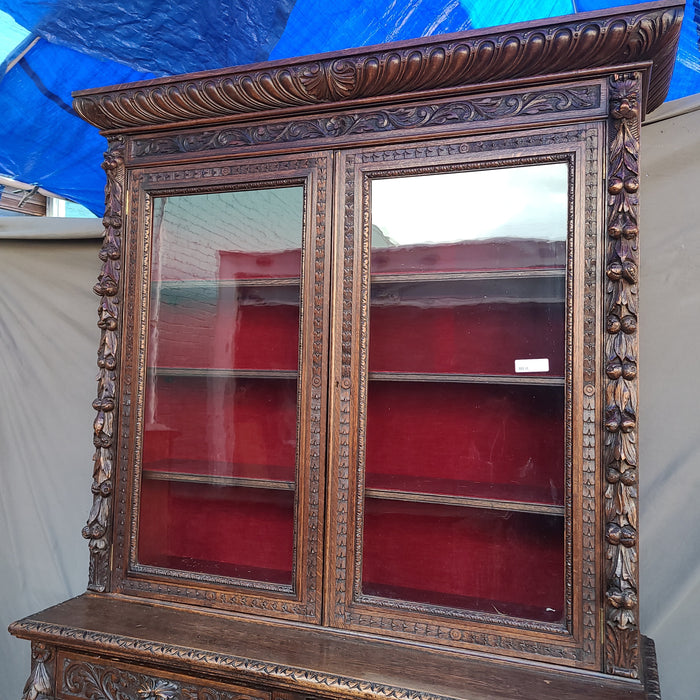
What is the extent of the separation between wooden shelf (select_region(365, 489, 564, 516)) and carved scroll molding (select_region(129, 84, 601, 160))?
78cm

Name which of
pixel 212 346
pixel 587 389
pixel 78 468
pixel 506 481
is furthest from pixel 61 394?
pixel 587 389

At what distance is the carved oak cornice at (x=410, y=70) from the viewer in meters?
1.08

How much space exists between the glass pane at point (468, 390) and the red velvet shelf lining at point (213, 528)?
233 mm

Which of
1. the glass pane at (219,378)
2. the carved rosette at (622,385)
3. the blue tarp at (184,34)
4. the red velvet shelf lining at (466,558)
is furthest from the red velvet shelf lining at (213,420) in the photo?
the blue tarp at (184,34)

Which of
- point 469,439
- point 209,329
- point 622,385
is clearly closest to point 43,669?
point 209,329

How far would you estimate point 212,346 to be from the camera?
4.73 ft

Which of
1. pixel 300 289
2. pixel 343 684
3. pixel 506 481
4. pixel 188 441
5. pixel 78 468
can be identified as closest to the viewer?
pixel 343 684

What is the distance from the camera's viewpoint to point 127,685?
1245 mm

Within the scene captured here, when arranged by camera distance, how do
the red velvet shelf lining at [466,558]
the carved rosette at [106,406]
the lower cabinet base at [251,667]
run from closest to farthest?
the lower cabinet base at [251,667] → the red velvet shelf lining at [466,558] → the carved rosette at [106,406]

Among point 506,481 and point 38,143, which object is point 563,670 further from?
point 38,143

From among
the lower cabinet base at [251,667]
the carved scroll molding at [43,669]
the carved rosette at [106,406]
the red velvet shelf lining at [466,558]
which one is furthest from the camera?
the carved rosette at [106,406]

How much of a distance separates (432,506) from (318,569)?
11.0 inches

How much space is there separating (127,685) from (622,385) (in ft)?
3.86

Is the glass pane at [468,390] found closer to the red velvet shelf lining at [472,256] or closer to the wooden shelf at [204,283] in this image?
the red velvet shelf lining at [472,256]
